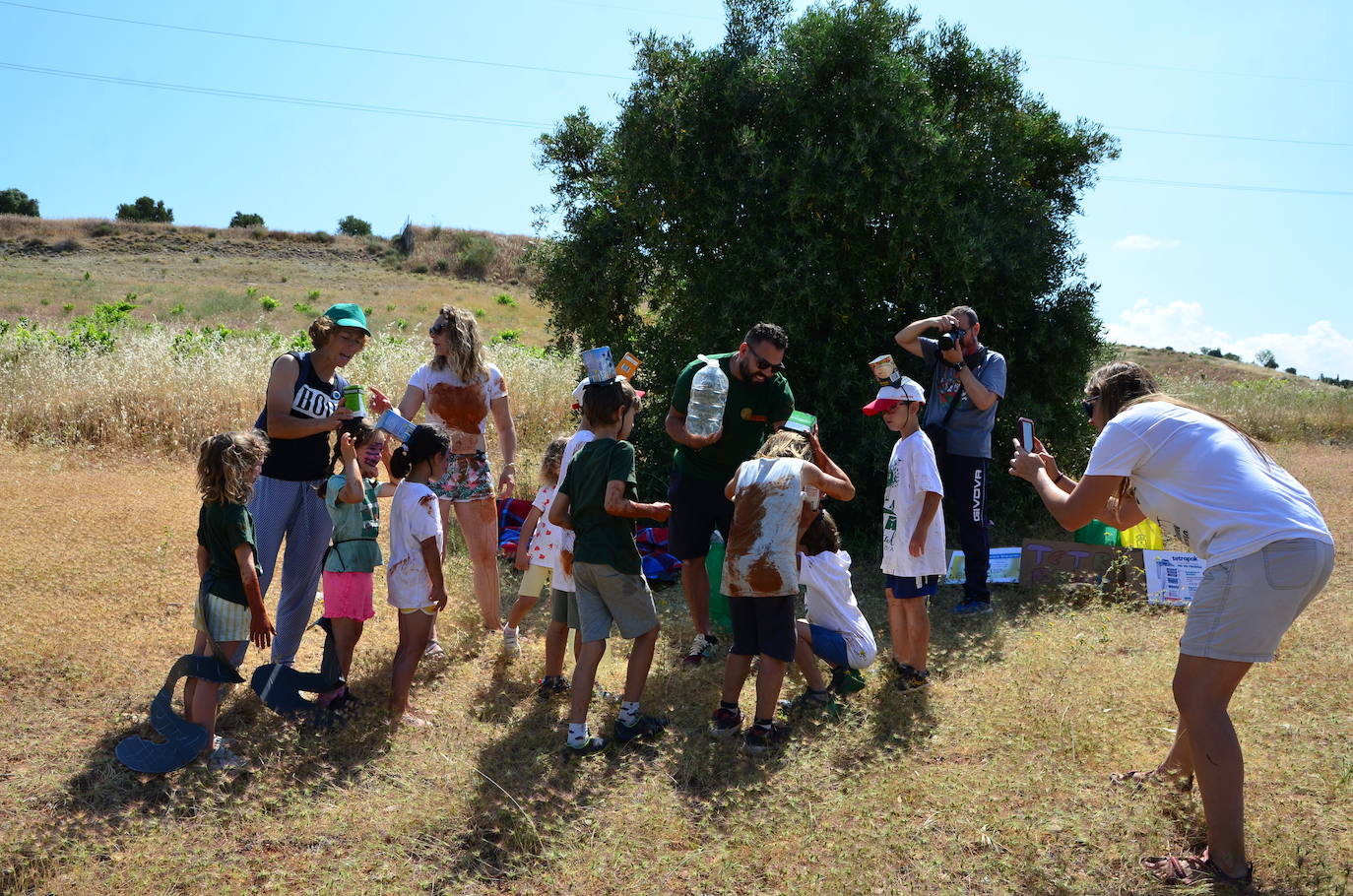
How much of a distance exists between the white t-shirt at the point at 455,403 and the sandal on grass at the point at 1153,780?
3.63 m

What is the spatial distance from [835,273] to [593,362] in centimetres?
406

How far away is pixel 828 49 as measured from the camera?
753 cm

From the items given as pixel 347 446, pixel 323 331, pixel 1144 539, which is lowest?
pixel 1144 539

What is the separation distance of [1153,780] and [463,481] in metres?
3.72

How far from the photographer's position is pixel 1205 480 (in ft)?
10.4

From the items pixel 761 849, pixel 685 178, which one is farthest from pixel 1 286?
pixel 761 849

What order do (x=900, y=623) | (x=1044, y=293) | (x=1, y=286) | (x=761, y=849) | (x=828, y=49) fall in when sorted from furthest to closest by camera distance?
(x=1, y=286) → (x=1044, y=293) → (x=828, y=49) → (x=900, y=623) → (x=761, y=849)

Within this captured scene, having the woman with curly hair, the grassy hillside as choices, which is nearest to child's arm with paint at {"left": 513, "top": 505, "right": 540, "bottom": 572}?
the woman with curly hair

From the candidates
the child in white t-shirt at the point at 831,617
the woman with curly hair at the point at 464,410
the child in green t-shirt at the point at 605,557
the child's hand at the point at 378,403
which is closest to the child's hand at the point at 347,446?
the child's hand at the point at 378,403

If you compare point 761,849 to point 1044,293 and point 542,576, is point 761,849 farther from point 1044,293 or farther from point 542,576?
point 1044,293

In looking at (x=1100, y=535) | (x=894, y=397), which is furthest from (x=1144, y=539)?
(x=894, y=397)

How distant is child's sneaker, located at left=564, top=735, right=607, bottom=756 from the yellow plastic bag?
456cm

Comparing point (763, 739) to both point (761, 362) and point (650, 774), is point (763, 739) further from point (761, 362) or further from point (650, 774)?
point (761, 362)

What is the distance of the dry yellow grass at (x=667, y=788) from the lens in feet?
10.7
